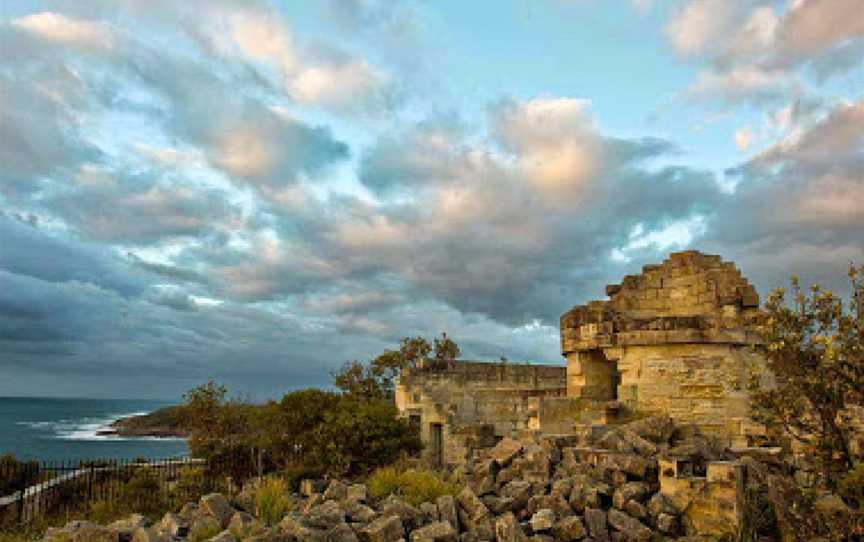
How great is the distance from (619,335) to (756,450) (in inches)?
149

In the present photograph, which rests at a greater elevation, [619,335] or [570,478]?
[619,335]

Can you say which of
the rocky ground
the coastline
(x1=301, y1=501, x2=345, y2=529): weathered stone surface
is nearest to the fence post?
the rocky ground

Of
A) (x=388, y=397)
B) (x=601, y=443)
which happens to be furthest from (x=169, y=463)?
(x=601, y=443)

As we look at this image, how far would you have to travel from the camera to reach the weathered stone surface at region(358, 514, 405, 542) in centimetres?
685

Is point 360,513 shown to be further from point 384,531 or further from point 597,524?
point 597,524

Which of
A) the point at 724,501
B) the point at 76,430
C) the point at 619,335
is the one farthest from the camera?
the point at 76,430

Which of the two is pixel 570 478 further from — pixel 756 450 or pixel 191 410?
pixel 191 410

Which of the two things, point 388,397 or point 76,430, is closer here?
point 388,397

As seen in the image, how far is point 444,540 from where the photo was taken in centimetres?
695

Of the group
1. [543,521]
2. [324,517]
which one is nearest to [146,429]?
[324,517]

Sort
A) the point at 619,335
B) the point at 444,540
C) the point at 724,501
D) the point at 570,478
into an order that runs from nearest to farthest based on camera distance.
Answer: the point at 444,540 < the point at 724,501 < the point at 570,478 < the point at 619,335

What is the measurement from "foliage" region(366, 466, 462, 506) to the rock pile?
0.29 m

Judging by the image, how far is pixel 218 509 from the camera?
8.02 meters

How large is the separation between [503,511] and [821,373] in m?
3.85
